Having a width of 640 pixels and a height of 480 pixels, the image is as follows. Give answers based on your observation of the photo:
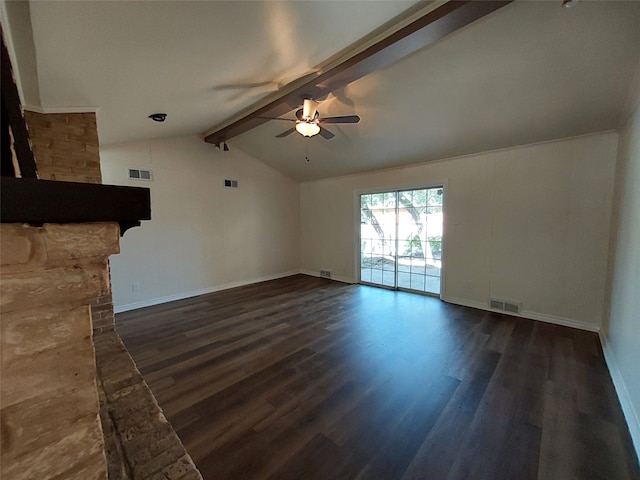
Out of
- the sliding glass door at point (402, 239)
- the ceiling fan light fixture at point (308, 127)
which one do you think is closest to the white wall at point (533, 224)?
the sliding glass door at point (402, 239)

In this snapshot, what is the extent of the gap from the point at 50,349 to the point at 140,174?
4.53 m

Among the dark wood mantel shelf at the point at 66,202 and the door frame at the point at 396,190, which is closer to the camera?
the dark wood mantel shelf at the point at 66,202

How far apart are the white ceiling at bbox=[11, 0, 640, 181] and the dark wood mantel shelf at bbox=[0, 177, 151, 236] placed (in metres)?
1.45

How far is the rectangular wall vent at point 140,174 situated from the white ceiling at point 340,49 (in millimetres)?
542

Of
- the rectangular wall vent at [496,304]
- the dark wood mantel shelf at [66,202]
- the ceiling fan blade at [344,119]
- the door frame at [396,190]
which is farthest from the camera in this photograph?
the door frame at [396,190]

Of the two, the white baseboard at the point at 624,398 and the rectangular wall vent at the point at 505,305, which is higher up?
the rectangular wall vent at the point at 505,305

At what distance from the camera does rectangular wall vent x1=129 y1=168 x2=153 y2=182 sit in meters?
4.20

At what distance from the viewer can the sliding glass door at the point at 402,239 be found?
185 inches

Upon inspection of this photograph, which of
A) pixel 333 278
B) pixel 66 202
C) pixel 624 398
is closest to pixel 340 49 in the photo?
pixel 66 202

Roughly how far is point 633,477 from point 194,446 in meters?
A: 2.56

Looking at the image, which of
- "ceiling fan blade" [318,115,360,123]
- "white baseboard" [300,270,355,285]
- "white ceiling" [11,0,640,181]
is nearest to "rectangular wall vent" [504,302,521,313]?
"white ceiling" [11,0,640,181]

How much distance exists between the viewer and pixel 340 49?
240 cm

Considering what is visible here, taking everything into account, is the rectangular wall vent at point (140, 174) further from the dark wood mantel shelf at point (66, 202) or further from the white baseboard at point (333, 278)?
the dark wood mantel shelf at point (66, 202)

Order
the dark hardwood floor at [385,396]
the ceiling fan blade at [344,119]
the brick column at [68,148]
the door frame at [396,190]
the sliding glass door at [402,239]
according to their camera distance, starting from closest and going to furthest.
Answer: the dark hardwood floor at [385,396], the brick column at [68,148], the ceiling fan blade at [344,119], the door frame at [396,190], the sliding glass door at [402,239]
